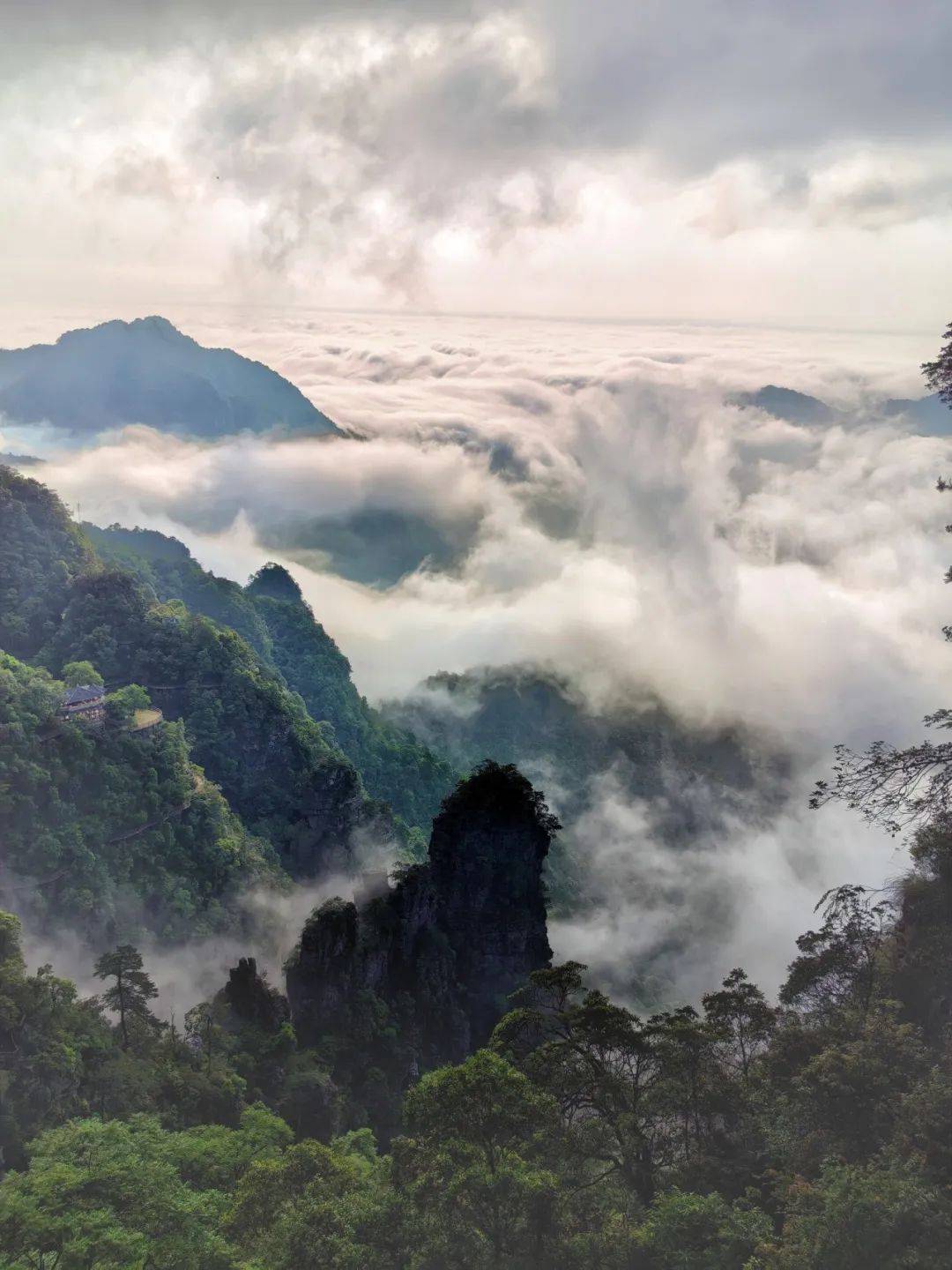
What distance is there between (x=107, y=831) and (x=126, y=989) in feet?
50.8

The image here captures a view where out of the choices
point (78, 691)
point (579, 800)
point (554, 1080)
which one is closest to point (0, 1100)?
point (554, 1080)

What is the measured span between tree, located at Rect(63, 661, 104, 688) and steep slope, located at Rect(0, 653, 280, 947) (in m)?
1.79

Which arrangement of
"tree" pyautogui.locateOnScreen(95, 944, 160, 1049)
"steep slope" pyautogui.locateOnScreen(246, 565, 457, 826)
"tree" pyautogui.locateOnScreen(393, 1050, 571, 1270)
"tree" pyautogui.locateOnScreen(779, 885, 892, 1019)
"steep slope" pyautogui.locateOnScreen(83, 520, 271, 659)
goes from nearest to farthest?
"tree" pyautogui.locateOnScreen(393, 1050, 571, 1270) < "tree" pyautogui.locateOnScreen(779, 885, 892, 1019) < "tree" pyautogui.locateOnScreen(95, 944, 160, 1049) < "steep slope" pyautogui.locateOnScreen(246, 565, 457, 826) < "steep slope" pyautogui.locateOnScreen(83, 520, 271, 659)

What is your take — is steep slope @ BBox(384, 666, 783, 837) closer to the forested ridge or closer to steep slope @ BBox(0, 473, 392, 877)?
steep slope @ BBox(0, 473, 392, 877)

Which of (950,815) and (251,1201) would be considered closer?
(950,815)

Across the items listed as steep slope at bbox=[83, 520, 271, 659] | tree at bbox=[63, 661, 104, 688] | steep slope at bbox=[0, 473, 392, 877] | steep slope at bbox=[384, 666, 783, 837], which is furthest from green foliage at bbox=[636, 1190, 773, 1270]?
steep slope at bbox=[384, 666, 783, 837]

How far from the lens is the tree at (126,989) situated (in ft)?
127

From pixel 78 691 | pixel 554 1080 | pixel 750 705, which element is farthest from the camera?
pixel 750 705

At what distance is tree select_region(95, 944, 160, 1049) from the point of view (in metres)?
38.7

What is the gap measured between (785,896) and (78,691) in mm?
104404

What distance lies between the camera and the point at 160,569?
113 metres

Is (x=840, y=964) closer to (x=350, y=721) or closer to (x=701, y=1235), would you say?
(x=701, y=1235)

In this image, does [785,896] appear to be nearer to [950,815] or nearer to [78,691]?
[78,691]

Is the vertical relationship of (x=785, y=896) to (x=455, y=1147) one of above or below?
below
